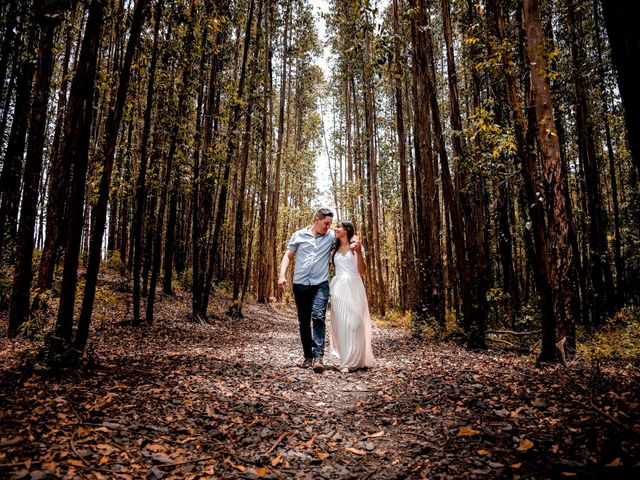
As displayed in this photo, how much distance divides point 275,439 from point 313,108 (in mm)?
28238

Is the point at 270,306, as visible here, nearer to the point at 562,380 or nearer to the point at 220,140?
the point at 220,140

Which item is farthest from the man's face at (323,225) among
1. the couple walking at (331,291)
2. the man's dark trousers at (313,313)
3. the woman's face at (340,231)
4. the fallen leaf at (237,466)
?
the fallen leaf at (237,466)

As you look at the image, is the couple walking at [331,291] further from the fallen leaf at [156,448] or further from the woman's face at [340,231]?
the fallen leaf at [156,448]

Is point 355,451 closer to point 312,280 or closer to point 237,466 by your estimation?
point 237,466

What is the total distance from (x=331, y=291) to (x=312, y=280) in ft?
1.33

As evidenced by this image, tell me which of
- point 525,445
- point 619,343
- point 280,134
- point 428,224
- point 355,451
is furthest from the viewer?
point 280,134

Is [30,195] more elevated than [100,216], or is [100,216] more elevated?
[30,195]

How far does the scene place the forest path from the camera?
2.23 metres

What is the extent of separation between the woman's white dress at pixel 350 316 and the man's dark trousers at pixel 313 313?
24 centimetres

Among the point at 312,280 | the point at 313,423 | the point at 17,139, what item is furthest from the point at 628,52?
the point at 17,139

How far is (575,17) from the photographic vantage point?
12727mm

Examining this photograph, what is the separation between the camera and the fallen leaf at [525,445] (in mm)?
2332

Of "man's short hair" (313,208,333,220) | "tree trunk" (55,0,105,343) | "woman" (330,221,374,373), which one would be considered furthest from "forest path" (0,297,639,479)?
"man's short hair" (313,208,333,220)

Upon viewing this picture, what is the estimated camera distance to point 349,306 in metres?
5.63
